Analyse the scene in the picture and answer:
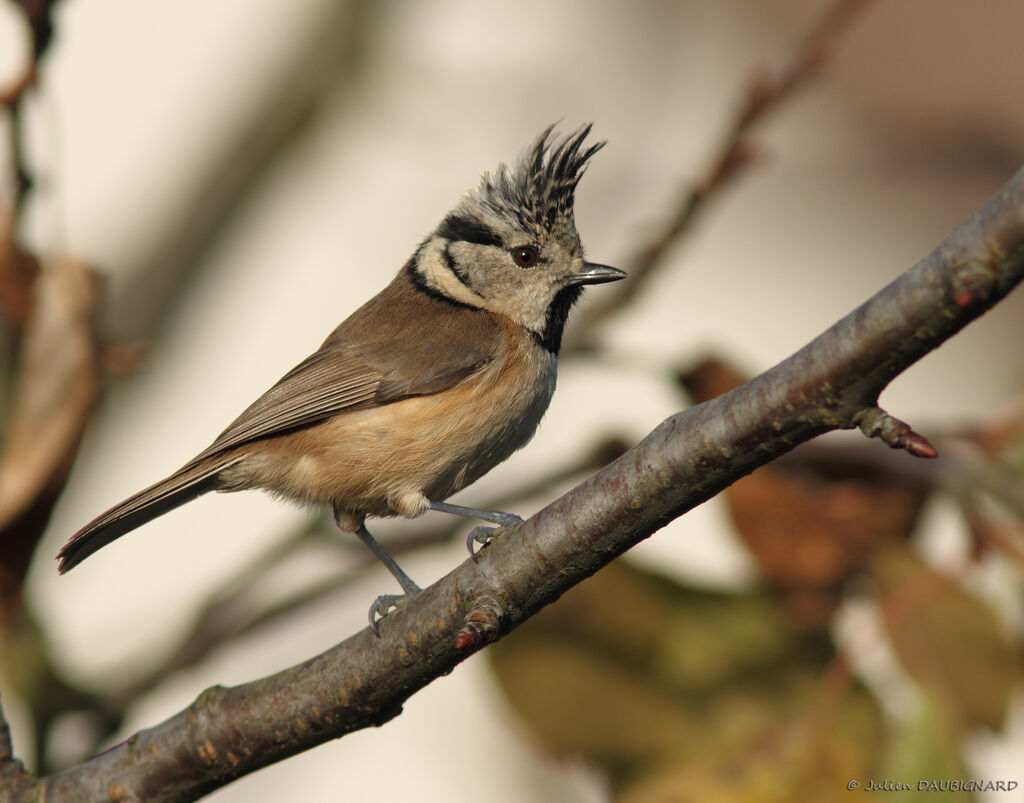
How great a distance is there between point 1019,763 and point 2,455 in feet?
14.0

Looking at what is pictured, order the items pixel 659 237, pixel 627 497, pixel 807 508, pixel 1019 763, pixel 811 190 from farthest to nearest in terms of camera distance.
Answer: pixel 811 190
pixel 1019 763
pixel 659 237
pixel 807 508
pixel 627 497

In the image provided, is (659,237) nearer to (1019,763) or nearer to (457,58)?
(457,58)

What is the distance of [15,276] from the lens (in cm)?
310

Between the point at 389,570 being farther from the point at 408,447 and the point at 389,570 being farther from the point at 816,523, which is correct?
the point at 816,523

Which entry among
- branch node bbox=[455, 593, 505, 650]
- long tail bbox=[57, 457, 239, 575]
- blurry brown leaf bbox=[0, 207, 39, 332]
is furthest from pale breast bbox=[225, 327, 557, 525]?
branch node bbox=[455, 593, 505, 650]

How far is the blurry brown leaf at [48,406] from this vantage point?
2.99 metres

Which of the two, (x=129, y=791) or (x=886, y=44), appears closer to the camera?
(x=129, y=791)

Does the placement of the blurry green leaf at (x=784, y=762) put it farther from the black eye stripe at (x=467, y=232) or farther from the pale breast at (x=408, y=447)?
the black eye stripe at (x=467, y=232)

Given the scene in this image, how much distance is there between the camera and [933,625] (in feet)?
8.79

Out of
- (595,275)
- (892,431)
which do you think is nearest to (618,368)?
(595,275)

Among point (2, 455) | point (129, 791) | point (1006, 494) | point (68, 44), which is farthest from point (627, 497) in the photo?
point (68, 44)

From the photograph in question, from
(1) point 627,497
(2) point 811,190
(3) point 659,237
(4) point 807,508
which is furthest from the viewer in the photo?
(2) point 811,190

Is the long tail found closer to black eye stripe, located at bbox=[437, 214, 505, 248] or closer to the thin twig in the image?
black eye stripe, located at bbox=[437, 214, 505, 248]

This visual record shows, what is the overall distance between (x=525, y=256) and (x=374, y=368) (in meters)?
0.71
